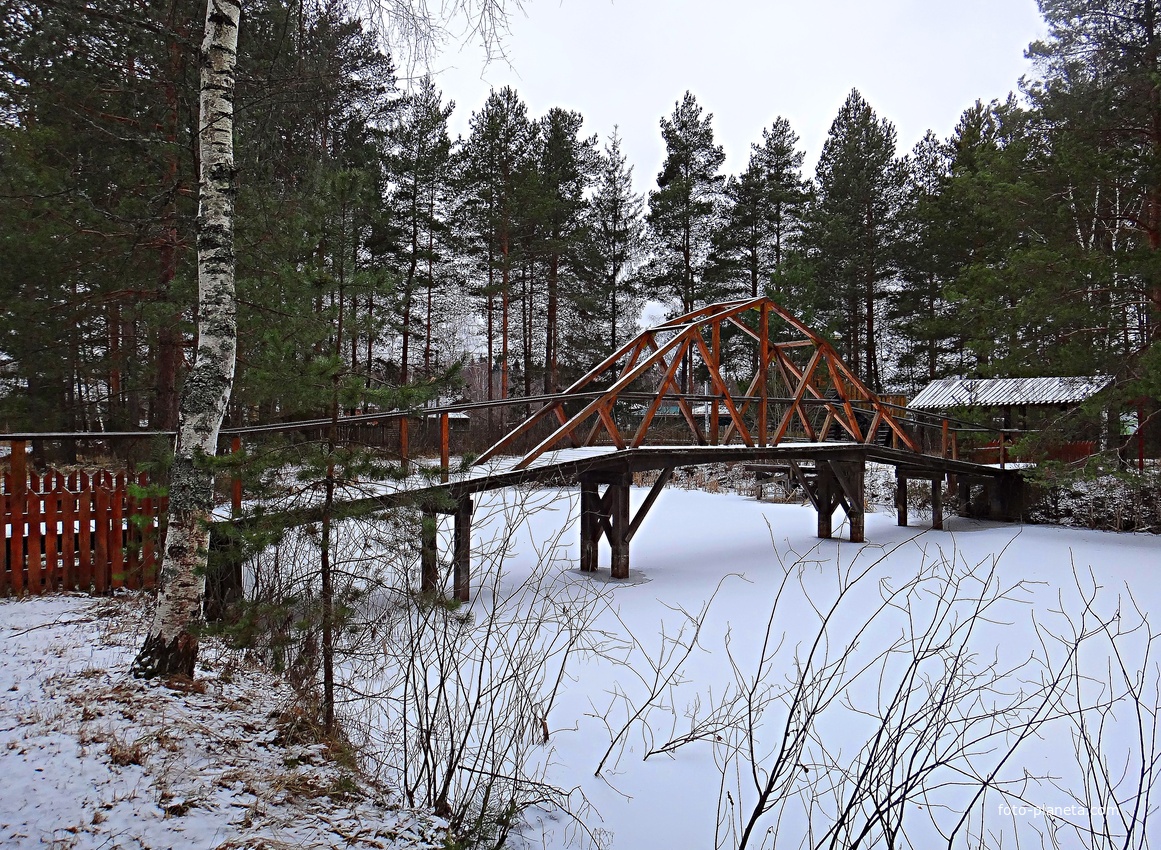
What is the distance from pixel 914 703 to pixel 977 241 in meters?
19.7

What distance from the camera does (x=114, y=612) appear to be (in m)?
4.76

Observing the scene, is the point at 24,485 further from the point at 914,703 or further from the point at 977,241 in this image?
the point at 977,241

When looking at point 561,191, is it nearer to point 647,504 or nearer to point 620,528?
point 647,504

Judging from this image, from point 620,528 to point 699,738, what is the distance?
5.84 m

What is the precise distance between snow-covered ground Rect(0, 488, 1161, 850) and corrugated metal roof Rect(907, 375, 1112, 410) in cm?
810

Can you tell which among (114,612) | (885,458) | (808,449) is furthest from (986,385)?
(114,612)

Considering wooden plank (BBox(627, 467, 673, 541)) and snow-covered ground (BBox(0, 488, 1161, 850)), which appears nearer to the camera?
snow-covered ground (BBox(0, 488, 1161, 850))

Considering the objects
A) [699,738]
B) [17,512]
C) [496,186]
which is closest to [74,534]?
[17,512]

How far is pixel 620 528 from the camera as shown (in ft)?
29.4

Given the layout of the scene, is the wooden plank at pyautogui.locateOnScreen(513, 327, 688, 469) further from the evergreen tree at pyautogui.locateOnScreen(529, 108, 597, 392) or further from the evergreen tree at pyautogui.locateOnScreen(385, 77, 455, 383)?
the evergreen tree at pyautogui.locateOnScreen(529, 108, 597, 392)

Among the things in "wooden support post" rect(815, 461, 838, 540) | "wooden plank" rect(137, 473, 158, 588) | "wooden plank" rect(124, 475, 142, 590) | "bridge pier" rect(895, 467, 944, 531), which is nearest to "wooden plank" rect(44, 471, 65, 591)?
"wooden plank" rect(124, 475, 142, 590)

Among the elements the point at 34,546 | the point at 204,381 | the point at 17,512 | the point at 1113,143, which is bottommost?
the point at 34,546

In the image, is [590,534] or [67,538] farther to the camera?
[590,534]

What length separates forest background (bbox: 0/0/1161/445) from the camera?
520 cm
